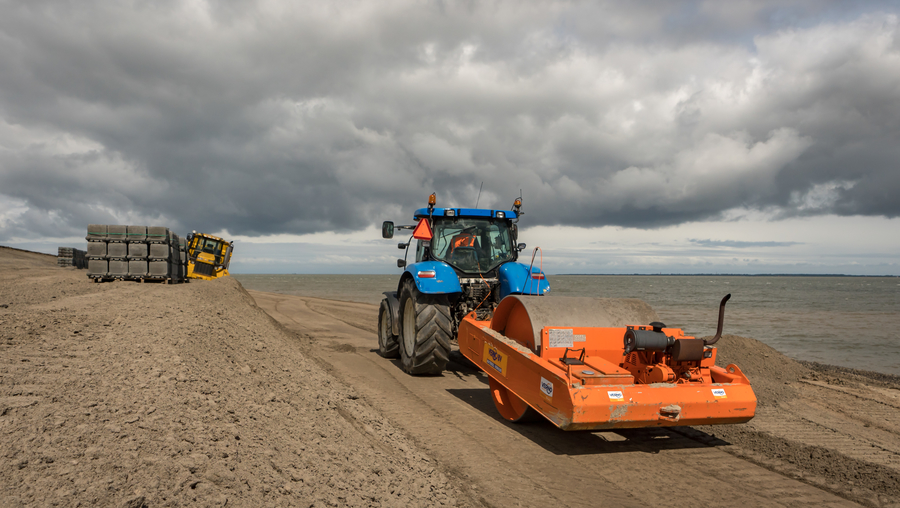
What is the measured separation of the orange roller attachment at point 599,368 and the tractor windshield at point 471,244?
5.91 feet

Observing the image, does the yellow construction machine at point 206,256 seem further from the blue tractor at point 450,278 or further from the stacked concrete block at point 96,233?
the blue tractor at point 450,278

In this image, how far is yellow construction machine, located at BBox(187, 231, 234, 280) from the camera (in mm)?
22688

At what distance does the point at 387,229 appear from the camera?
26.2 ft

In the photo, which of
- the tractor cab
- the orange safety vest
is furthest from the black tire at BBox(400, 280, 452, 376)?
the orange safety vest

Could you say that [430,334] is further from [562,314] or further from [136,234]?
[136,234]

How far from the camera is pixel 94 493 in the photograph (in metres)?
2.25

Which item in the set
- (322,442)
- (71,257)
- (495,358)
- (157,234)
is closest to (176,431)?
(322,442)

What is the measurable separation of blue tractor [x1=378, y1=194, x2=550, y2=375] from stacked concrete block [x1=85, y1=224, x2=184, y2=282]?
1271 cm

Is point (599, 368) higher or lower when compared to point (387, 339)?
higher

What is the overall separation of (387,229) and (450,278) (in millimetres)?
1673

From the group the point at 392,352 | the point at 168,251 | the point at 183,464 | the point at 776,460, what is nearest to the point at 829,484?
the point at 776,460

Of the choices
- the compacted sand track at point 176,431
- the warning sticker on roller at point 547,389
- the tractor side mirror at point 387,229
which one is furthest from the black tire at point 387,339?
the warning sticker on roller at point 547,389

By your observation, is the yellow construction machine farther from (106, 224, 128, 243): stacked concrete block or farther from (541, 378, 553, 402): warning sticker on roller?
(541, 378, 553, 402): warning sticker on roller

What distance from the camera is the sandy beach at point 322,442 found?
2.61m
